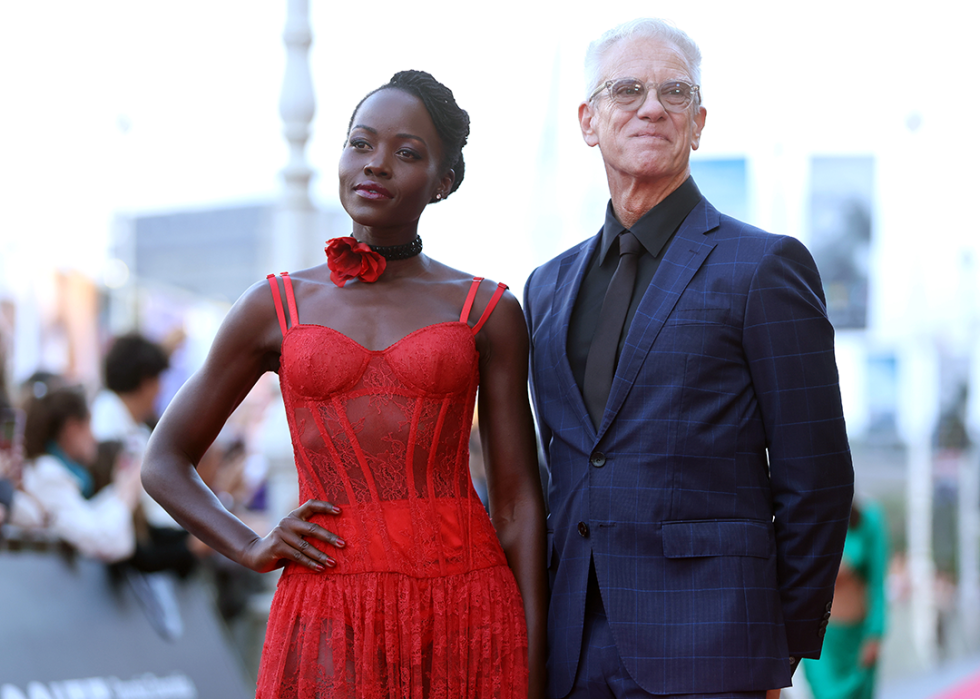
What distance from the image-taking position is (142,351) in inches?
259

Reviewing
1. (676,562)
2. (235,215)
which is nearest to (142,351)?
(676,562)

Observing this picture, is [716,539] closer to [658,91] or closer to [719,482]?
[719,482]

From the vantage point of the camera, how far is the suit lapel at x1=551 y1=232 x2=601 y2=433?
Answer: 2659mm

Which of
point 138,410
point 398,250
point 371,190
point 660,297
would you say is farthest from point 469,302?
point 138,410

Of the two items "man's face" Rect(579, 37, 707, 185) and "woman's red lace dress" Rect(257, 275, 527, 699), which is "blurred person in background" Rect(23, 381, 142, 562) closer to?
"woman's red lace dress" Rect(257, 275, 527, 699)

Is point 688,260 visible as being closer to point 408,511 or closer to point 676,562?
point 676,562

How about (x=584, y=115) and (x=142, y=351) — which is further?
(x=142, y=351)

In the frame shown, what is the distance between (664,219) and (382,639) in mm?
1248

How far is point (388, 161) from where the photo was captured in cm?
255

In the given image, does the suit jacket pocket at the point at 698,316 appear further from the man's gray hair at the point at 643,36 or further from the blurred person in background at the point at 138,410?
the blurred person in background at the point at 138,410

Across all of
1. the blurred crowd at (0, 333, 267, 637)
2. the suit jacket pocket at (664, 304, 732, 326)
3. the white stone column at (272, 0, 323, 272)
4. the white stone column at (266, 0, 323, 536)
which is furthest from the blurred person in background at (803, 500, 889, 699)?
the suit jacket pocket at (664, 304, 732, 326)

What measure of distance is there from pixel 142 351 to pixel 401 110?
4.47 metres

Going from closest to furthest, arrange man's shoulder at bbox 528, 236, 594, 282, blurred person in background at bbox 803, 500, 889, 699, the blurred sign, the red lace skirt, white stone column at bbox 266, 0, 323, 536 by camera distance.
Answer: the red lace skirt → man's shoulder at bbox 528, 236, 594, 282 → the blurred sign → blurred person in background at bbox 803, 500, 889, 699 → white stone column at bbox 266, 0, 323, 536

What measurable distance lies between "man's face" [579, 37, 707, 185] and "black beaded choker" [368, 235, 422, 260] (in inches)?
22.5
